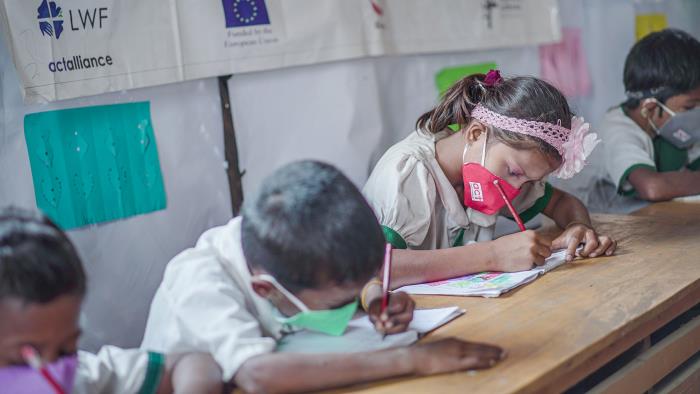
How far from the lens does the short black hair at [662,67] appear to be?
2.74 metres

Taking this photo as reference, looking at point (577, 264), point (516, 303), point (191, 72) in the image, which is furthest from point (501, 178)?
point (191, 72)

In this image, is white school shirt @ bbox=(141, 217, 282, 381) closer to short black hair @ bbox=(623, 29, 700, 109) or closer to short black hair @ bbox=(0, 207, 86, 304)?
short black hair @ bbox=(0, 207, 86, 304)

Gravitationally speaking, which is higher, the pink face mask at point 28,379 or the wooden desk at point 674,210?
the pink face mask at point 28,379

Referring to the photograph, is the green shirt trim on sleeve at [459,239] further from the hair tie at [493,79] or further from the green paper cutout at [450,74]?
the green paper cutout at [450,74]

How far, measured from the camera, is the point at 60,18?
1.69 meters

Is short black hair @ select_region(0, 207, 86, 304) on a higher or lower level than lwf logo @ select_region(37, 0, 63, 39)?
lower

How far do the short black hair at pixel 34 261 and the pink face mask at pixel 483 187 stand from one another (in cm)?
107

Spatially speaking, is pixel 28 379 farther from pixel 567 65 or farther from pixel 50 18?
pixel 567 65

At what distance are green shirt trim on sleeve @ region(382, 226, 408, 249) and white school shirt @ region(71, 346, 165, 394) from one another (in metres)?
0.72

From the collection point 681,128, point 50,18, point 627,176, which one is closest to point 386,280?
point 50,18

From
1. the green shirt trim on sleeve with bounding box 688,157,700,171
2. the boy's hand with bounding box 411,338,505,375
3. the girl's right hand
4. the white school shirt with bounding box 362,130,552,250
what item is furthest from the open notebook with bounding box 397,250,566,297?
the green shirt trim on sleeve with bounding box 688,157,700,171

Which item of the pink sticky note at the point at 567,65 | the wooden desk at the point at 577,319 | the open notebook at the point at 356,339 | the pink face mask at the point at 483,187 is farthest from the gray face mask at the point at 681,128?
the open notebook at the point at 356,339

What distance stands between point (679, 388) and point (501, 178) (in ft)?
1.99

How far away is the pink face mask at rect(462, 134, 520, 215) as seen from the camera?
193cm
